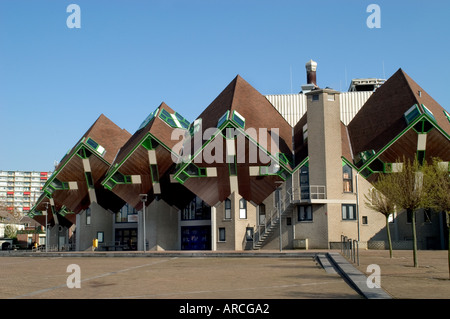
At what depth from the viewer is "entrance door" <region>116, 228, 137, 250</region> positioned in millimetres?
60219

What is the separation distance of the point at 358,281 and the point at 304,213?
28.0 m

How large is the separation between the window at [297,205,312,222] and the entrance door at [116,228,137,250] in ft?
69.3

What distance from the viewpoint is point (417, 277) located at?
21.1 metres

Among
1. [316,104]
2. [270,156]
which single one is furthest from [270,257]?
[316,104]

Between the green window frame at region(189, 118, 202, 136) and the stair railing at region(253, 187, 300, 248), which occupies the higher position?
the green window frame at region(189, 118, 202, 136)

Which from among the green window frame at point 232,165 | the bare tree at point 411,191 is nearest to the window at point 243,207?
the green window frame at point 232,165

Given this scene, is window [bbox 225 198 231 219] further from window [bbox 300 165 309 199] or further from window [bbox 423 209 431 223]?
Answer: window [bbox 423 209 431 223]

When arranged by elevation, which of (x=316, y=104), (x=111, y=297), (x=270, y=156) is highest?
(x=316, y=104)

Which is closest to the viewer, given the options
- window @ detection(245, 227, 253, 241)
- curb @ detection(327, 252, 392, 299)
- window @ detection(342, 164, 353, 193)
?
curb @ detection(327, 252, 392, 299)

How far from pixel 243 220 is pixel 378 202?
1770cm

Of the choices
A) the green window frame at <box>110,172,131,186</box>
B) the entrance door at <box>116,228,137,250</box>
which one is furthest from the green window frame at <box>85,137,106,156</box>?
the entrance door at <box>116,228,137,250</box>
